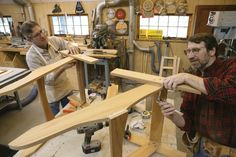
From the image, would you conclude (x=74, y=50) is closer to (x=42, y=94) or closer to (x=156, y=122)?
(x=42, y=94)

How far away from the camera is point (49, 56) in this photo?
163 centimetres

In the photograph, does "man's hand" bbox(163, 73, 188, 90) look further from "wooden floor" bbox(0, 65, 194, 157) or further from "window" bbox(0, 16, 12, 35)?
"window" bbox(0, 16, 12, 35)

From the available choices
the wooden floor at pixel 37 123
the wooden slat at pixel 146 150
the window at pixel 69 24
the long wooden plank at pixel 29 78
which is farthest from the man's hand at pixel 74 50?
the window at pixel 69 24

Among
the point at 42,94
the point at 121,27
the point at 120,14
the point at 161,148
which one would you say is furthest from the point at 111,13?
the point at 161,148

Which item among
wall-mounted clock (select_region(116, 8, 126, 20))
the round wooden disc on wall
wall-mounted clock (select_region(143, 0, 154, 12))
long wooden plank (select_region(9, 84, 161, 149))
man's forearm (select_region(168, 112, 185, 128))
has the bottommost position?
man's forearm (select_region(168, 112, 185, 128))

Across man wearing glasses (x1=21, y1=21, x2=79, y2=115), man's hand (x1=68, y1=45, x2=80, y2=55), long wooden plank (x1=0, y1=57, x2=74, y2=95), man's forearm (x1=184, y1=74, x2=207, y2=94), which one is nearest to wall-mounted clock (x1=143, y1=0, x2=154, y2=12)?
man wearing glasses (x1=21, y1=21, x2=79, y2=115)

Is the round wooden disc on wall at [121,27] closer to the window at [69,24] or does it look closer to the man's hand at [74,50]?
the window at [69,24]

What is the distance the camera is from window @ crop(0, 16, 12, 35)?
4359 millimetres

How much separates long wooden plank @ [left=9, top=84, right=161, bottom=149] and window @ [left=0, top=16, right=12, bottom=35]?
15.3ft

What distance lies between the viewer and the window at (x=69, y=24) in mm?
3931

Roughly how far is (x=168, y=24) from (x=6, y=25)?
160 inches

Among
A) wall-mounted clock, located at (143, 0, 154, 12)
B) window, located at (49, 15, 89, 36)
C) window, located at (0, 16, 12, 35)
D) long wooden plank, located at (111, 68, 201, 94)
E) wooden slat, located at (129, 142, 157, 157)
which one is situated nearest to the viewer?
long wooden plank, located at (111, 68, 201, 94)

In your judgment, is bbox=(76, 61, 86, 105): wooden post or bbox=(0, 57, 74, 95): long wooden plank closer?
bbox=(0, 57, 74, 95): long wooden plank

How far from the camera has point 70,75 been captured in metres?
3.41
